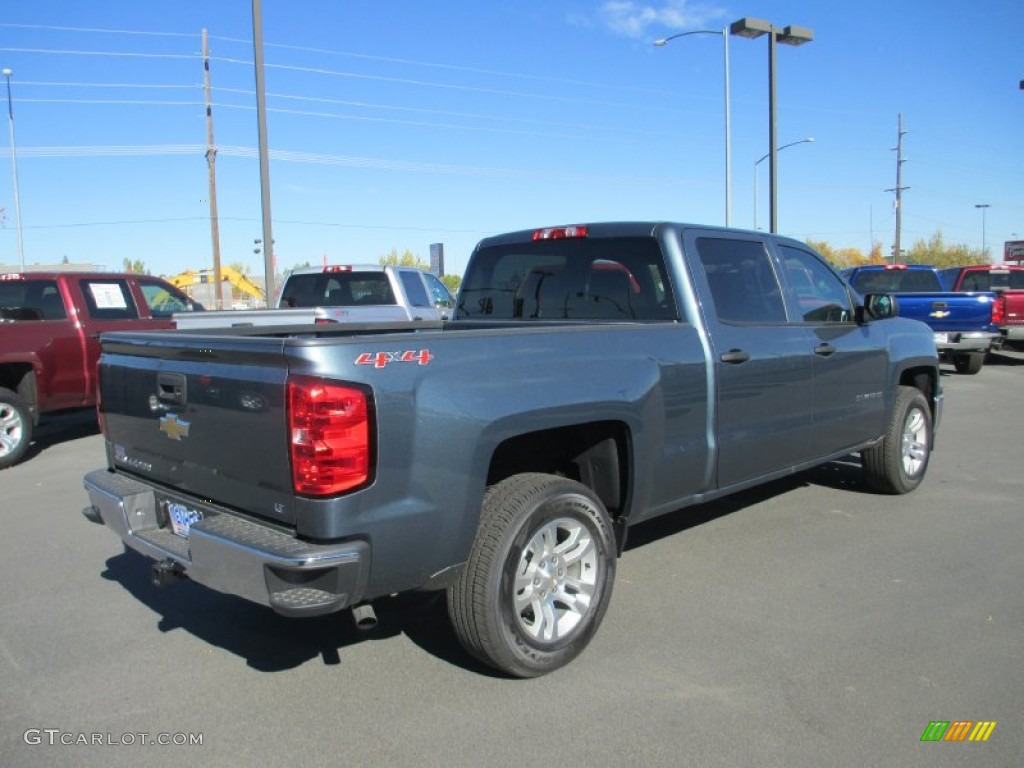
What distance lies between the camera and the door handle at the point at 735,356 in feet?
14.5

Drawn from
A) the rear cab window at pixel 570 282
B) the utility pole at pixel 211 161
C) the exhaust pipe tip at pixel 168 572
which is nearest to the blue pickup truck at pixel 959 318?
the rear cab window at pixel 570 282

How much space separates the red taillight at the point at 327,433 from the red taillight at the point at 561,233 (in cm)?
246

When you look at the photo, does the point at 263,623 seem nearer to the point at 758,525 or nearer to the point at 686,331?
the point at 686,331

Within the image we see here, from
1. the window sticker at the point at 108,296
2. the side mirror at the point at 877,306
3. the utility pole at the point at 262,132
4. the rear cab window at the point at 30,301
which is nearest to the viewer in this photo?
the side mirror at the point at 877,306

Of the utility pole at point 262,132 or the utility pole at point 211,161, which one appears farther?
the utility pole at point 211,161

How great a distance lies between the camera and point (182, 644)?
12.7 feet

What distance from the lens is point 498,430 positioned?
3.22m

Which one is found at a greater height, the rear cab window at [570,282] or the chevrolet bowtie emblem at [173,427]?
the rear cab window at [570,282]

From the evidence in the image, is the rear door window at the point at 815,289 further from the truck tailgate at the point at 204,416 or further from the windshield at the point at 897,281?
the windshield at the point at 897,281

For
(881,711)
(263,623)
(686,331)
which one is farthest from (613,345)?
(263,623)

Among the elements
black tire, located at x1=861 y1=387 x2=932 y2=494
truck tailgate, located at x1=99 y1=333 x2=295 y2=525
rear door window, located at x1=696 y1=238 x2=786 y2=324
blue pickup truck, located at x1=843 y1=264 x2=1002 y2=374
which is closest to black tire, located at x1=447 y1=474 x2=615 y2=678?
truck tailgate, located at x1=99 y1=333 x2=295 y2=525

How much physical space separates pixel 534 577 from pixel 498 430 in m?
0.71

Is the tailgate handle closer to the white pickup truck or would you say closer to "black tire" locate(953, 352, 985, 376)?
the white pickup truck

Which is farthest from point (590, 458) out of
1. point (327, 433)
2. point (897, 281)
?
point (897, 281)
